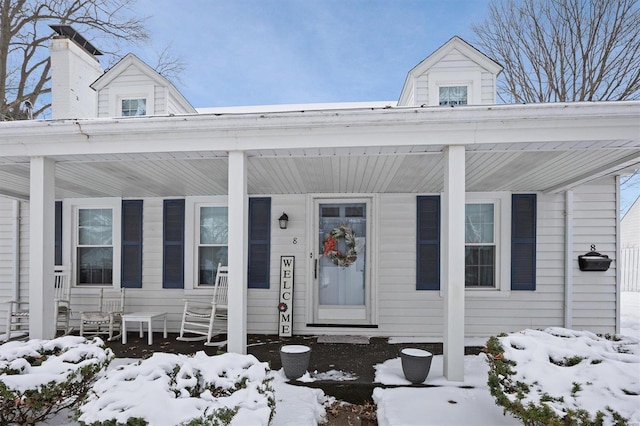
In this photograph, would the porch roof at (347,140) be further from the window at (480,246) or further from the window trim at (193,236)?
the window trim at (193,236)

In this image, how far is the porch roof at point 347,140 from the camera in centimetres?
295

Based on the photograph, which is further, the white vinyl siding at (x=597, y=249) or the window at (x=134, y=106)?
the window at (x=134, y=106)

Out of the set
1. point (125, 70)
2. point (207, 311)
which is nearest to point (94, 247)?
point (207, 311)

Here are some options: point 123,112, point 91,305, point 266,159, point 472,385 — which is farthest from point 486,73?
point 91,305

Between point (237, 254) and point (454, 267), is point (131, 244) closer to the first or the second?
point (237, 254)

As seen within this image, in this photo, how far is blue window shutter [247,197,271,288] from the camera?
5.70 m

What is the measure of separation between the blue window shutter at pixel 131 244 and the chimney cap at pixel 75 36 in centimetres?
263

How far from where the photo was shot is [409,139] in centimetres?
309

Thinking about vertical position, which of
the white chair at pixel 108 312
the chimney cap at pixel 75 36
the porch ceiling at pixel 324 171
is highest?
the chimney cap at pixel 75 36

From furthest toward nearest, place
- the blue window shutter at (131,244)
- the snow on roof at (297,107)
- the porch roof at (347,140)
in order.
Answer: the snow on roof at (297,107)
the blue window shutter at (131,244)
the porch roof at (347,140)

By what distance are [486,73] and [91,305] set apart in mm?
7227

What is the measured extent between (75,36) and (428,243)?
6.41m

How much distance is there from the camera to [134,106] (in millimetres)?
6074

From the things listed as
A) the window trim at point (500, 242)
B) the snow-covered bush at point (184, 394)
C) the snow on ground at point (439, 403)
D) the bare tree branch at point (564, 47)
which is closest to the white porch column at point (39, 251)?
the snow-covered bush at point (184, 394)
